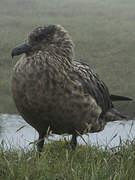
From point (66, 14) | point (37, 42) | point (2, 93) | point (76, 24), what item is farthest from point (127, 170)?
point (66, 14)

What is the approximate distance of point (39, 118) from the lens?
4.74m

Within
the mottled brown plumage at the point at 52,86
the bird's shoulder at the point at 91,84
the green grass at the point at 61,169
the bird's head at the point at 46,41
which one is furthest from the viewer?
the bird's shoulder at the point at 91,84

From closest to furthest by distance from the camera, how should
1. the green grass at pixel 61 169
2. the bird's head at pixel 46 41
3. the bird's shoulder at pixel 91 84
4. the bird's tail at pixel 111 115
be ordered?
1. the green grass at pixel 61 169
2. the bird's head at pixel 46 41
3. the bird's shoulder at pixel 91 84
4. the bird's tail at pixel 111 115

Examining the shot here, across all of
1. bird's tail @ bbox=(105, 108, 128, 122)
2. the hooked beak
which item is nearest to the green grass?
the hooked beak

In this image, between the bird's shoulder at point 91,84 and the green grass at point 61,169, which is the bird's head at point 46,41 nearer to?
the bird's shoulder at point 91,84

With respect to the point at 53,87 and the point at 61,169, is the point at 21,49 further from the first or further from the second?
the point at 61,169

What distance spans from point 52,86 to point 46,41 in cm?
49

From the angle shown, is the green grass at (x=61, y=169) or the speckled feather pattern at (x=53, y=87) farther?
the speckled feather pattern at (x=53, y=87)

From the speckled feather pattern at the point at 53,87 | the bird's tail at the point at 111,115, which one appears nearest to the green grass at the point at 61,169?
the speckled feather pattern at the point at 53,87

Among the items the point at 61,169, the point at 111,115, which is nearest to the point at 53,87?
the point at 61,169

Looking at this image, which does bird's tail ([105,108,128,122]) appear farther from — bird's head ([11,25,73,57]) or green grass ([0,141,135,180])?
green grass ([0,141,135,180])

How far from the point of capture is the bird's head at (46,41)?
15.8 feet

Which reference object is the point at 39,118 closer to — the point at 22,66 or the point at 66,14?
the point at 22,66

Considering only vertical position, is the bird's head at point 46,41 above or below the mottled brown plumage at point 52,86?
above
